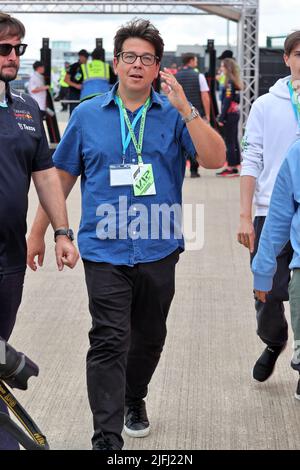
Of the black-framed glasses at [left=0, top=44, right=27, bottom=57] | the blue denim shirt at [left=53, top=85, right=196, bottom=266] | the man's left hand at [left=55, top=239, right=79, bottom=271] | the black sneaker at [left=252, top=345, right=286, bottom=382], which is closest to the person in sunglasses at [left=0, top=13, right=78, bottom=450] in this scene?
the black-framed glasses at [left=0, top=44, right=27, bottom=57]

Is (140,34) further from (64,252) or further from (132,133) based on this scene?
(64,252)

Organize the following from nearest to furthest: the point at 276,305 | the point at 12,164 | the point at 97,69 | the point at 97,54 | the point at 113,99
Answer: the point at 12,164 → the point at 113,99 → the point at 276,305 → the point at 97,69 → the point at 97,54

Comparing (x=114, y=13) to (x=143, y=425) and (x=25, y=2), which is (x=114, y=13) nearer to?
(x=25, y=2)

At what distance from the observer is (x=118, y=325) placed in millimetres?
4289

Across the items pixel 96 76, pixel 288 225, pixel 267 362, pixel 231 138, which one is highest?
pixel 288 225

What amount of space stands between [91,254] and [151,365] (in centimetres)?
69

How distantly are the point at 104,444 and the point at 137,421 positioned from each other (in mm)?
659

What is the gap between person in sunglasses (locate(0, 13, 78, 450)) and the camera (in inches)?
150

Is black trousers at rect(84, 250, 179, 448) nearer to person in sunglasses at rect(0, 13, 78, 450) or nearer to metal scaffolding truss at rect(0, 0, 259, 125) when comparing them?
person in sunglasses at rect(0, 13, 78, 450)

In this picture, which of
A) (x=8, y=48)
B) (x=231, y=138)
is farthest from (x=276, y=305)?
(x=231, y=138)

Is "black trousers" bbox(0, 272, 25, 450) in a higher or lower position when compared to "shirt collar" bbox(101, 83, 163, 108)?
lower

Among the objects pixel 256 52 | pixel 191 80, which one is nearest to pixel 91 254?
pixel 191 80

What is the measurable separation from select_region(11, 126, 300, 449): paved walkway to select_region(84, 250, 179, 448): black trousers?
0.47 metres

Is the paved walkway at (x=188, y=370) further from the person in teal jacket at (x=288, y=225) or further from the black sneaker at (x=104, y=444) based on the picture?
the person in teal jacket at (x=288, y=225)
